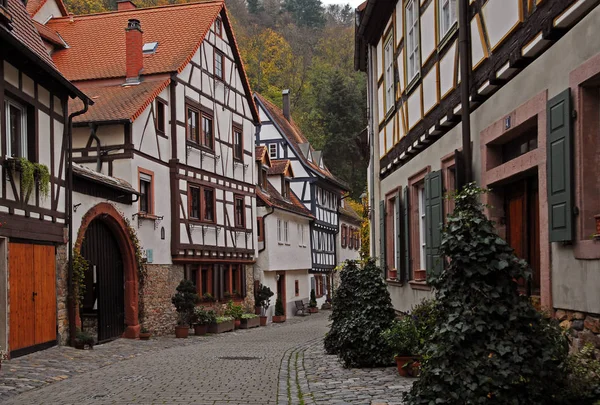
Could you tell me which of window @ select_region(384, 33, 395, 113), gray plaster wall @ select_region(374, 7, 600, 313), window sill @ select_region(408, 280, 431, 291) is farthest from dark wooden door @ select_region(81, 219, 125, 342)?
gray plaster wall @ select_region(374, 7, 600, 313)

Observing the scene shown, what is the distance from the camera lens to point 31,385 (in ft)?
36.2

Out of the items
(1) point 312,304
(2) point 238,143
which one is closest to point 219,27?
(2) point 238,143

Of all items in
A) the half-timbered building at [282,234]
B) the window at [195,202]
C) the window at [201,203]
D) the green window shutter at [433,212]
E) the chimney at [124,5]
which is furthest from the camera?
the half-timbered building at [282,234]

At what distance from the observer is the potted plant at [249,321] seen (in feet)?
94.6

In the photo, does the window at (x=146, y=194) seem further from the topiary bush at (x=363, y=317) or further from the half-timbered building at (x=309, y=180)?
the half-timbered building at (x=309, y=180)

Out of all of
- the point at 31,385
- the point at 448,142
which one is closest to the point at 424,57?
the point at 448,142

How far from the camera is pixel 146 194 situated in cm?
2259

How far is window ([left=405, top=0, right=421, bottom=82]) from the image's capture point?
41.4 feet

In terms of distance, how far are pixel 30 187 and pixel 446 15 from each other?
825cm

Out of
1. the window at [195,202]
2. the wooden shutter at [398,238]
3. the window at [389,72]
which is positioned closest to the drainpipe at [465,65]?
the wooden shutter at [398,238]

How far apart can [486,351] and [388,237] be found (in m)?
9.77

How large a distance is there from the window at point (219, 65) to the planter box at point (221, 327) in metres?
8.75

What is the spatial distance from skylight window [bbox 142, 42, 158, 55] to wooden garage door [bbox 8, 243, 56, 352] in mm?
11032

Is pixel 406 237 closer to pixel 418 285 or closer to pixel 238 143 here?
pixel 418 285
